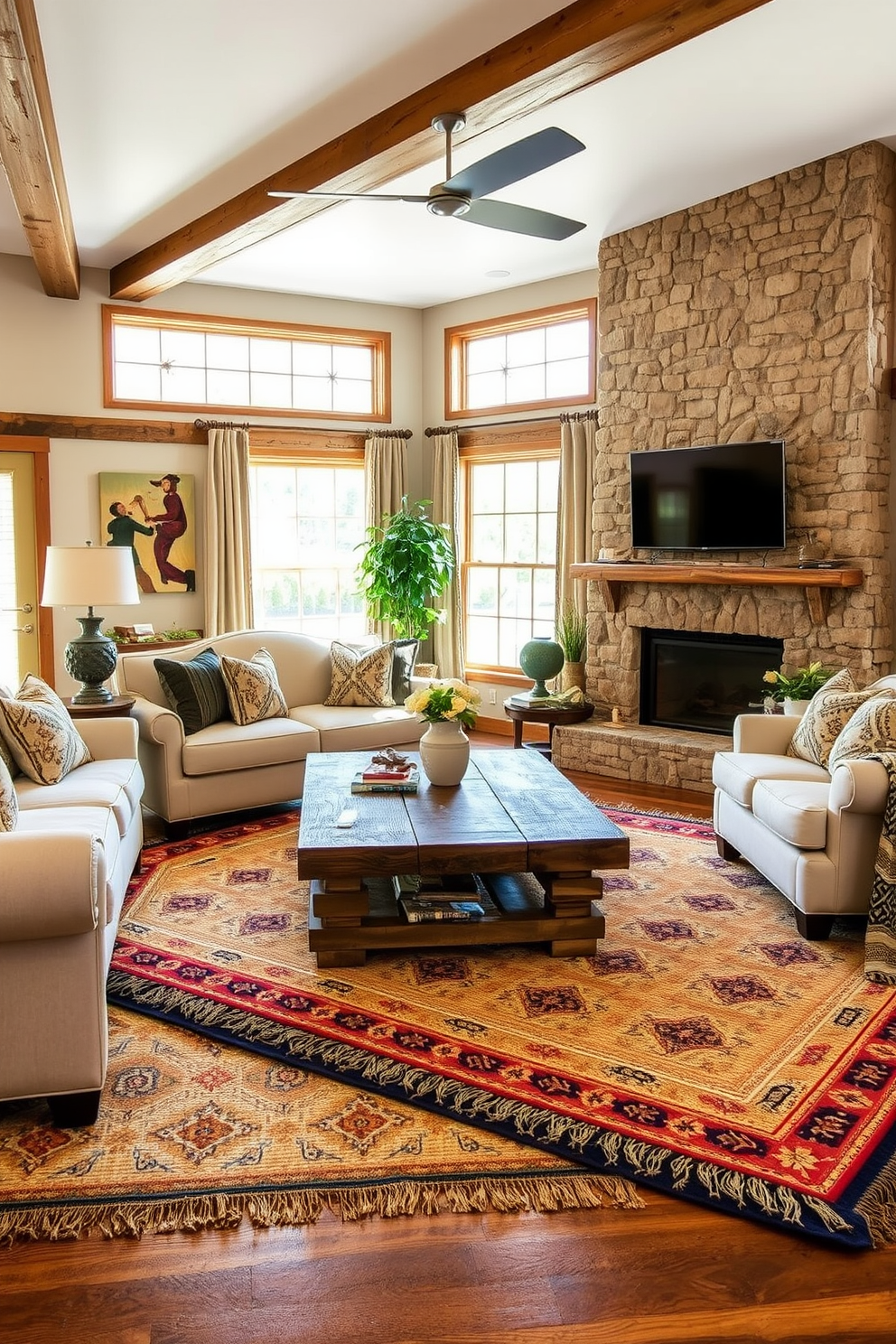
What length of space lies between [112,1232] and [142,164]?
187 inches

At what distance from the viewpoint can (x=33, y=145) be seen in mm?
4094

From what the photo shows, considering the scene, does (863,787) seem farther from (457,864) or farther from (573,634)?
(573,634)

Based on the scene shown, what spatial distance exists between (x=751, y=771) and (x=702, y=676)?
2.36m

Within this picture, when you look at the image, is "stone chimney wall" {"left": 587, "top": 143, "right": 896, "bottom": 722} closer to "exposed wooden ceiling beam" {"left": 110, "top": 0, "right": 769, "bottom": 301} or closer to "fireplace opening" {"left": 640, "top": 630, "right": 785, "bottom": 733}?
"fireplace opening" {"left": 640, "top": 630, "right": 785, "bottom": 733}

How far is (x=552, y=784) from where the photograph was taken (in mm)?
4238

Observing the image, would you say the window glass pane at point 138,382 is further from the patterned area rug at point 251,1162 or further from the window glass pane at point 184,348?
the patterned area rug at point 251,1162

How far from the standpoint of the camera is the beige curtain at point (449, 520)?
820cm

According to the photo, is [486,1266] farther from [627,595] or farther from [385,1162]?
[627,595]

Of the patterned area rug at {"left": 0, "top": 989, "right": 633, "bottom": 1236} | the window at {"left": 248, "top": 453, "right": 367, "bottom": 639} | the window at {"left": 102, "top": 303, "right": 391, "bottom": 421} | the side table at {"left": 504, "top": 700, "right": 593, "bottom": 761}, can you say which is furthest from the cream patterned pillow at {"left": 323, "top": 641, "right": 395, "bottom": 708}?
the patterned area rug at {"left": 0, "top": 989, "right": 633, "bottom": 1236}

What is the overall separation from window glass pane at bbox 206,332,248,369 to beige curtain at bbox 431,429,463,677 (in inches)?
63.7

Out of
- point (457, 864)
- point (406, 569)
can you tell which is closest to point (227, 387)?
point (406, 569)

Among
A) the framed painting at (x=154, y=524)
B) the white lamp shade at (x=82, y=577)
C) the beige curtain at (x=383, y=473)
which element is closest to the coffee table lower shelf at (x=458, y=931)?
the white lamp shade at (x=82, y=577)

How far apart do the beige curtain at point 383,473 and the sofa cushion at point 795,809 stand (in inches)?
187

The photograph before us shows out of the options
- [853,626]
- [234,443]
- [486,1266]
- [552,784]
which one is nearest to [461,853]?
[552,784]
